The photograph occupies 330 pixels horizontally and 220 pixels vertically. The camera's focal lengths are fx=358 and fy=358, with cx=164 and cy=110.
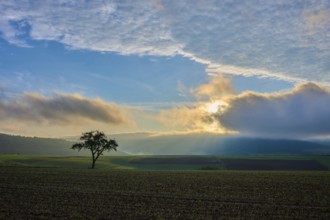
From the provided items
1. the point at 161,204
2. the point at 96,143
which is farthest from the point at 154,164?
the point at 161,204

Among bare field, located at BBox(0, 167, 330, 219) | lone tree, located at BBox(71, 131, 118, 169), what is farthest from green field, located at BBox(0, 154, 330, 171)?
bare field, located at BBox(0, 167, 330, 219)

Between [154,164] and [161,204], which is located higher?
[154,164]

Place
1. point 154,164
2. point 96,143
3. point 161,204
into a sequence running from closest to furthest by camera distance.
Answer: point 161,204 < point 96,143 < point 154,164

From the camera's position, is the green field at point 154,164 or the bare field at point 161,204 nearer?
the bare field at point 161,204

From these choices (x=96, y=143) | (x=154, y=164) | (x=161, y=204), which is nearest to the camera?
(x=161, y=204)

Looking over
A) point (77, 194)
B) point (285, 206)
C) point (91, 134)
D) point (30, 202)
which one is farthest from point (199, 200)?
point (91, 134)

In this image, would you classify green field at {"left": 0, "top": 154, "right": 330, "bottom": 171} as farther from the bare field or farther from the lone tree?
the bare field

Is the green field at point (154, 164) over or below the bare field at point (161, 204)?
over

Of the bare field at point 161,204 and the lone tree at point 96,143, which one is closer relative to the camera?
the bare field at point 161,204

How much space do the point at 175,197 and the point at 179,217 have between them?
10132 mm

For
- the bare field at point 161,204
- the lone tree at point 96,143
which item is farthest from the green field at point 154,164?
the bare field at point 161,204

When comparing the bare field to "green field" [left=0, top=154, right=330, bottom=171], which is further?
"green field" [left=0, top=154, right=330, bottom=171]

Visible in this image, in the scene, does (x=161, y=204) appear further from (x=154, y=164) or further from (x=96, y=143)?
(x=154, y=164)

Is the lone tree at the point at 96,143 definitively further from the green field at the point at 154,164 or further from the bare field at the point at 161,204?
the bare field at the point at 161,204
